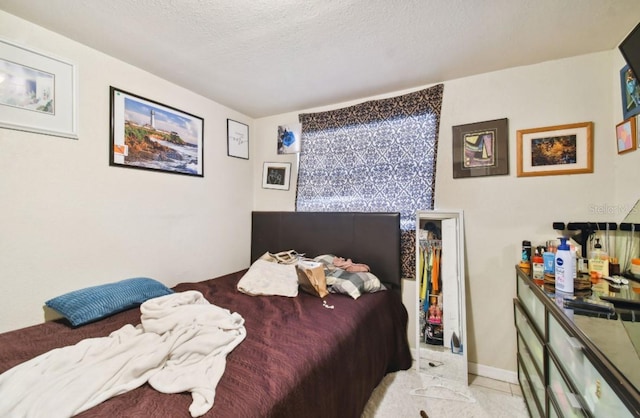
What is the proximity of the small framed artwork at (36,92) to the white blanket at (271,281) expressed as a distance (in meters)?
1.58

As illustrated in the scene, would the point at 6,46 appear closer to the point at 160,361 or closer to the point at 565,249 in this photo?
the point at 160,361

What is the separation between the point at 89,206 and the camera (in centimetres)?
181

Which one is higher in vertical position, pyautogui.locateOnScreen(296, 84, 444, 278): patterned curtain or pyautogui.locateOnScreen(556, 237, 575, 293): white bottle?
pyautogui.locateOnScreen(296, 84, 444, 278): patterned curtain

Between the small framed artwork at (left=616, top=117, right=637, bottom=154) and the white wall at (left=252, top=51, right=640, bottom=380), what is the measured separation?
52mm

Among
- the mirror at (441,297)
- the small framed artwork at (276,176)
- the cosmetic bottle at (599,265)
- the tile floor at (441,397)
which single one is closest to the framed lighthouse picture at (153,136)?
the small framed artwork at (276,176)

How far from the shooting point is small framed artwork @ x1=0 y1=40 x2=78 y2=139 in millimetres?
1497

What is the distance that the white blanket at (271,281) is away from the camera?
80.7 inches

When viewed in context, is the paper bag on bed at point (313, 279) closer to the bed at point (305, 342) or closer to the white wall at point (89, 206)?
the bed at point (305, 342)

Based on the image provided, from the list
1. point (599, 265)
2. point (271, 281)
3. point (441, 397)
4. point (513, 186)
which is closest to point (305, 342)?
point (271, 281)

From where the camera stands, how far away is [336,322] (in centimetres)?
158

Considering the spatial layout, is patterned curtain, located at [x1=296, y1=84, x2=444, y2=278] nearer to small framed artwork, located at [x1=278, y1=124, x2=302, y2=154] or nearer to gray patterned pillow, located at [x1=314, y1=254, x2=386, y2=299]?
small framed artwork, located at [x1=278, y1=124, x2=302, y2=154]

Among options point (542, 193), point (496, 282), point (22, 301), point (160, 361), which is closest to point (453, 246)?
point (496, 282)

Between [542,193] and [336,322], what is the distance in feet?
6.01

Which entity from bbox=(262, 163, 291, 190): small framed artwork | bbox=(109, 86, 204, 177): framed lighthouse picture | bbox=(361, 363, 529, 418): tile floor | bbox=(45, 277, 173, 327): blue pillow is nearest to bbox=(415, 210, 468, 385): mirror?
bbox=(361, 363, 529, 418): tile floor
